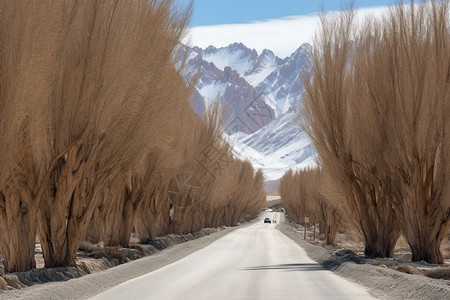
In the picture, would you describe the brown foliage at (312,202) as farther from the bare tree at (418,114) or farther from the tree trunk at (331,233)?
the bare tree at (418,114)

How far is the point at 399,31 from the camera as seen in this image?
21.9m

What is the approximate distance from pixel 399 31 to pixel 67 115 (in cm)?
1154

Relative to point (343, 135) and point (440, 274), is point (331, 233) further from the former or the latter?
point (440, 274)

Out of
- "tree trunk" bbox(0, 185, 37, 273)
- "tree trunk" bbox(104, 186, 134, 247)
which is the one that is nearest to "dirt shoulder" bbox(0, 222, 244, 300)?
"tree trunk" bbox(0, 185, 37, 273)

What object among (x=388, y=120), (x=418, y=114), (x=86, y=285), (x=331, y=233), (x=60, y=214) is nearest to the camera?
(x=86, y=285)

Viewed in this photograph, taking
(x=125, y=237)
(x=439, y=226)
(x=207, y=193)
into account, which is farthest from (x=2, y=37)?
(x=207, y=193)

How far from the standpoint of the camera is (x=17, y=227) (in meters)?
15.9

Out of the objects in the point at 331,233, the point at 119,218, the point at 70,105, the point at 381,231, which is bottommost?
the point at 381,231

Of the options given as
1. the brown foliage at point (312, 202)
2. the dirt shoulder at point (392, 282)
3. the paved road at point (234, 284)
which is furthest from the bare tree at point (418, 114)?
the brown foliage at point (312, 202)

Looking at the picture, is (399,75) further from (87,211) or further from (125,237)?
(125,237)

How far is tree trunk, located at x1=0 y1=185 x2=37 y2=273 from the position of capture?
51.8ft

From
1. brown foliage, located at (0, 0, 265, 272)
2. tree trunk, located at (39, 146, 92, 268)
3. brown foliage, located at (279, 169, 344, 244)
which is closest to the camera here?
brown foliage, located at (0, 0, 265, 272)

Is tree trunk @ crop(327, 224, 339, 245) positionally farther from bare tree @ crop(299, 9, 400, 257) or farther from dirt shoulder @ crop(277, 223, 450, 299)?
dirt shoulder @ crop(277, 223, 450, 299)

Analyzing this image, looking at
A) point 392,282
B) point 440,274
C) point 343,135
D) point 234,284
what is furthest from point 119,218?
point 392,282
